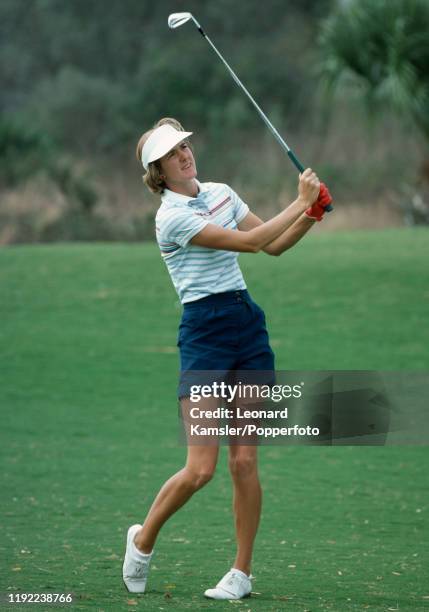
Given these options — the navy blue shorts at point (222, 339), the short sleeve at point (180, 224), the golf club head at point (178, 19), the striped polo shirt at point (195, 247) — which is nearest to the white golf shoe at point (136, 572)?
the navy blue shorts at point (222, 339)

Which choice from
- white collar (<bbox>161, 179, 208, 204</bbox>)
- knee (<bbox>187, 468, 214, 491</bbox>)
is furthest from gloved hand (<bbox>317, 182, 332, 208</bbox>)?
knee (<bbox>187, 468, 214, 491</bbox>)

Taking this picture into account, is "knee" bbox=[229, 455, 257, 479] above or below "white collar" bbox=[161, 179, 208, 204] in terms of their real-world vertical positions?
below

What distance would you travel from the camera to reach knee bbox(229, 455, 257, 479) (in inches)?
203

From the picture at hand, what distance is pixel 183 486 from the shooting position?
5.16 metres

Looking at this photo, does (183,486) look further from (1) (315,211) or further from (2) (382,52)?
(2) (382,52)

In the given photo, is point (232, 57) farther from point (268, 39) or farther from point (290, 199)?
point (290, 199)

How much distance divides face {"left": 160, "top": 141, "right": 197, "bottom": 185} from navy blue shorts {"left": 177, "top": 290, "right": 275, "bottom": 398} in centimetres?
47

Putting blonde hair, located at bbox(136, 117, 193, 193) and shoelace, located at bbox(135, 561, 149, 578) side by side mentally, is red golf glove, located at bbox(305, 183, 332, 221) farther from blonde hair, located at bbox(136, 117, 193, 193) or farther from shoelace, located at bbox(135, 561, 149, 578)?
A: shoelace, located at bbox(135, 561, 149, 578)

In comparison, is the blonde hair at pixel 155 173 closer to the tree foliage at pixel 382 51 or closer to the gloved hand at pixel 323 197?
the gloved hand at pixel 323 197

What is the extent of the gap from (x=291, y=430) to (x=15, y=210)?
1949 centimetres

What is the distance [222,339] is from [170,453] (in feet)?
13.2

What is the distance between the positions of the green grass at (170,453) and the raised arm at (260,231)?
1325 mm

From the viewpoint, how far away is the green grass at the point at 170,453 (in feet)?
18.2


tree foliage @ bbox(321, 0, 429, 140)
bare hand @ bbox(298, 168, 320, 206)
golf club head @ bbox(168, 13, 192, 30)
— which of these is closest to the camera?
bare hand @ bbox(298, 168, 320, 206)
